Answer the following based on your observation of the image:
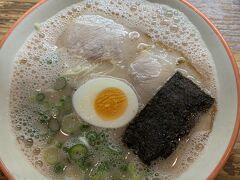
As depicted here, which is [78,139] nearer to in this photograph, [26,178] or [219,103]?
[26,178]

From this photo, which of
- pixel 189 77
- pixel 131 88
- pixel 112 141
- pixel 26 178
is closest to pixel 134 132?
pixel 112 141

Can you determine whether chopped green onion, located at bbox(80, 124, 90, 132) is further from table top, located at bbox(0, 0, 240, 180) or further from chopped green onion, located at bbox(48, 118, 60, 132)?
table top, located at bbox(0, 0, 240, 180)

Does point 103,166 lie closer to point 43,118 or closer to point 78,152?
point 78,152

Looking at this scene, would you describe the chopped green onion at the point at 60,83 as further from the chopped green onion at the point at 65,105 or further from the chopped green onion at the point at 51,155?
the chopped green onion at the point at 51,155

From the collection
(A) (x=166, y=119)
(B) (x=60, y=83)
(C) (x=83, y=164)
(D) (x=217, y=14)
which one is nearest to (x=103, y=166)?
(C) (x=83, y=164)

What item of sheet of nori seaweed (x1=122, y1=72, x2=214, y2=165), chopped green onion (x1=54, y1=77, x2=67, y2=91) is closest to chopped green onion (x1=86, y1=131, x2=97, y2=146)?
sheet of nori seaweed (x1=122, y1=72, x2=214, y2=165)
